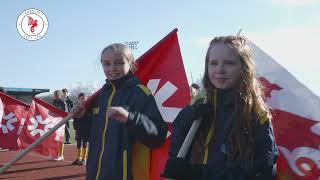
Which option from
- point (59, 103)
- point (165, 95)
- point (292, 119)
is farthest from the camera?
point (59, 103)

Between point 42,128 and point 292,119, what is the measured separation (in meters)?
8.34

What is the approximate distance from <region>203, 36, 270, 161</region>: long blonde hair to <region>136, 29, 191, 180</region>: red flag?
1686 millimetres

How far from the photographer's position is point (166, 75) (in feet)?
16.1

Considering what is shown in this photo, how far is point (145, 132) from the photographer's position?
12.3 feet

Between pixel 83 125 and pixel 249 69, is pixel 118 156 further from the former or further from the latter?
pixel 249 69

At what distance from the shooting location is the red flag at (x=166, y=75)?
4824 mm

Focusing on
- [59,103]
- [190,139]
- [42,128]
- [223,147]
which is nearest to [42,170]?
[42,128]

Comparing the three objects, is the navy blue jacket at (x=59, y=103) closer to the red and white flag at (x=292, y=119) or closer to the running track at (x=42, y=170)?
the running track at (x=42, y=170)

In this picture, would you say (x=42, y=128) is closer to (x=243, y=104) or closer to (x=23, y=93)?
(x=243, y=104)

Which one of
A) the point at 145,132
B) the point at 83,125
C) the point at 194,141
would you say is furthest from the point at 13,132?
the point at 194,141

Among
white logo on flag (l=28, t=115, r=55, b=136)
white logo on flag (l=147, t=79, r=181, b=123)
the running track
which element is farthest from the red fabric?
white logo on flag (l=28, t=115, r=55, b=136)

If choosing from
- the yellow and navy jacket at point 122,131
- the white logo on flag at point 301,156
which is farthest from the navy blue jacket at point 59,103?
the white logo on flag at point 301,156

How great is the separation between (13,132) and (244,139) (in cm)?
937

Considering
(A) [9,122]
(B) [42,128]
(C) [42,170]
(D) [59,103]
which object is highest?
(D) [59,103]
